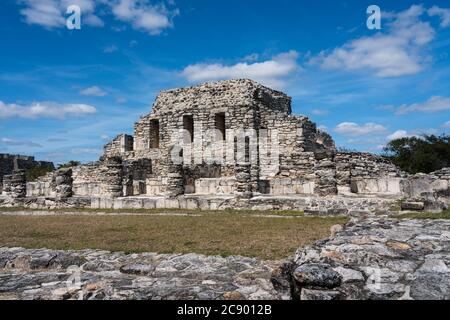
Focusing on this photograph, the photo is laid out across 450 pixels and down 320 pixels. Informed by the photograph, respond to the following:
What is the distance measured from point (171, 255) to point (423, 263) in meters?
3.42

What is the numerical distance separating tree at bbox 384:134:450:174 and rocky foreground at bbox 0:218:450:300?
28953mm

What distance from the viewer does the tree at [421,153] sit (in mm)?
32188

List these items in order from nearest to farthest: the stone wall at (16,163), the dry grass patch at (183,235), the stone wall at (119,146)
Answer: the dry grass patch at (183,235)
the stone wall at (119,146)
the stone wall at (16,163)

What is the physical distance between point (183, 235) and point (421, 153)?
2974 centimetres

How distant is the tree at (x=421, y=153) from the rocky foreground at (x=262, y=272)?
2895 centimetres

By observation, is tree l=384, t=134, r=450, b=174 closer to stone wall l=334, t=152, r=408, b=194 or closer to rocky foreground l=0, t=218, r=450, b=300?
stone wall l=334, t=152, r=408, b=194

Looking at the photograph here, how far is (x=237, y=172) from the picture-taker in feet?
50.7

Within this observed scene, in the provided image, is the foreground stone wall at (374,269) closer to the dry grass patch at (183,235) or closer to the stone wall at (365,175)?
the dry grass patch at (183,235)

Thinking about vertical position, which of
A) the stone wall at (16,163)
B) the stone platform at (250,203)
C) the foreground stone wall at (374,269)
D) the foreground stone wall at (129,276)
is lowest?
the foreground stone wall at (129,276)

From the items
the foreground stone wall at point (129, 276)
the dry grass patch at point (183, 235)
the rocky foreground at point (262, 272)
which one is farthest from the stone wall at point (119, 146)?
the rocky foreground at point (262, 272)

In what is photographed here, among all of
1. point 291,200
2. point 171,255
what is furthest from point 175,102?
point 171,255

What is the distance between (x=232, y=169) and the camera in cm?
2069
